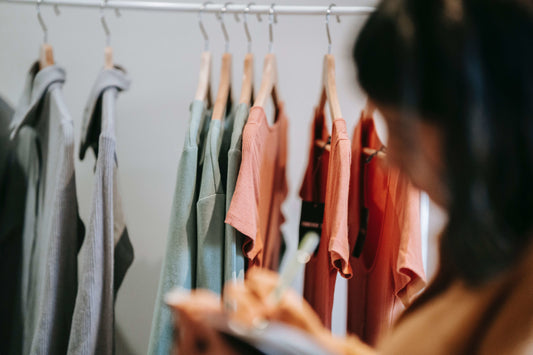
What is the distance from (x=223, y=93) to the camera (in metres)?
0.91

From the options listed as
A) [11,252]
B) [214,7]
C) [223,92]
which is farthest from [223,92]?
[11,252]

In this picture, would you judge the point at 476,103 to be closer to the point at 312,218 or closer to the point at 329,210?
the point at 329,210

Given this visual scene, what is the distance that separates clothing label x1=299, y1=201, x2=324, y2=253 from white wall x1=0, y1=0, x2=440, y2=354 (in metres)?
0.35

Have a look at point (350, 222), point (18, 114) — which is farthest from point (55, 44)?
point (350, 222)

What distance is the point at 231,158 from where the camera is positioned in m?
0.79

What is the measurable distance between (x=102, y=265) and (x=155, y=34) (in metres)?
0.72

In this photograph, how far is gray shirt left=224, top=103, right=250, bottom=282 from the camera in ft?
2.52

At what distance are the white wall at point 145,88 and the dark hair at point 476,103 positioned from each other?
91 centimetres

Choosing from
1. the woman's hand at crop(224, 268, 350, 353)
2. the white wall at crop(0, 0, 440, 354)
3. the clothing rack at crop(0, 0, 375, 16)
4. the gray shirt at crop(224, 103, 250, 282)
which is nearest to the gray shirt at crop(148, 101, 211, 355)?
the gray shirt at crop(224, 103, 250, 282)

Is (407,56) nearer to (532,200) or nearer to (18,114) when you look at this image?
(532,200)

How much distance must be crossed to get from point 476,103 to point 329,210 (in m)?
0.47

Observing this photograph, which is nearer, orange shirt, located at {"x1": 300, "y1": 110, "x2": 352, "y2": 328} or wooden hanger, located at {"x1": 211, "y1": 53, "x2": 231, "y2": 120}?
orange shirt, located at {"x1": 300, "y1": 110, "x2": 352, "y2": 328}

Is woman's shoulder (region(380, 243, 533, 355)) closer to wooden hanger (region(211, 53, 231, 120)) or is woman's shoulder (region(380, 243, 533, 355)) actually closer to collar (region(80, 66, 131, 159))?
wooden hanger (region(211, 53, 231, 120))

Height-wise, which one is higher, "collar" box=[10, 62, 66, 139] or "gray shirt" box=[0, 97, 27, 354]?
"collar" box=[10, 62, 66, 139]
